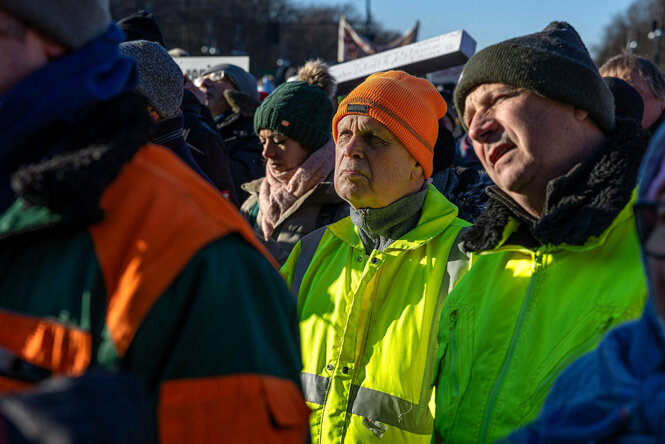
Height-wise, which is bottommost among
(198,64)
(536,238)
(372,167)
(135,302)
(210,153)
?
(198,64)

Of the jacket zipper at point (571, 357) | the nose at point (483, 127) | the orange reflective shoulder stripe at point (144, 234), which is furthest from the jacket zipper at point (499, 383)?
the orange reflective shoulder stripe at point (144, 234)

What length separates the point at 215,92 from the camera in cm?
689

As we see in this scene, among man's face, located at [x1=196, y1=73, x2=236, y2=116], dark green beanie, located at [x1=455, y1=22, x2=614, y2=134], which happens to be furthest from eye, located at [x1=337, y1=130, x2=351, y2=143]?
man's face, located at [x1=196, y1=73, x2=236, y2=116]

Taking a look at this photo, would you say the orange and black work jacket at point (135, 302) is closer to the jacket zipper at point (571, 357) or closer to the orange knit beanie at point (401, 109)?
the jacket zipper at point (571, 357)

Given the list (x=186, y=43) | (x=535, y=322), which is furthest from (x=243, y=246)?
(x=186, y=43)

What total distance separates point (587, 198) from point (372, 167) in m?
1.20

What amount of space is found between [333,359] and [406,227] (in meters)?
0.64

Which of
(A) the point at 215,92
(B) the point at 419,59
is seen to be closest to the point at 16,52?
(B) the point at 419,59

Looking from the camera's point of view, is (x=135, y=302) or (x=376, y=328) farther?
(x=376, y=328)

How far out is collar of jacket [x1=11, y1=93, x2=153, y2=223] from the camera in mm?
1278

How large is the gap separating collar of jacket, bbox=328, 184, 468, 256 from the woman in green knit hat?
74 cm

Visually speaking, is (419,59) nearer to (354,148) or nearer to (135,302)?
(354,148)

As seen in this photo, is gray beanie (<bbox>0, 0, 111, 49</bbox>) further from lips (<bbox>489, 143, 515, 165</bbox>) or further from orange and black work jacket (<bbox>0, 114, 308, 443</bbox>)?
lips (<bbox>489, 143, 515, 165</bbox>)

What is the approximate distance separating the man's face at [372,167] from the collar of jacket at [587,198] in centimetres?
87
